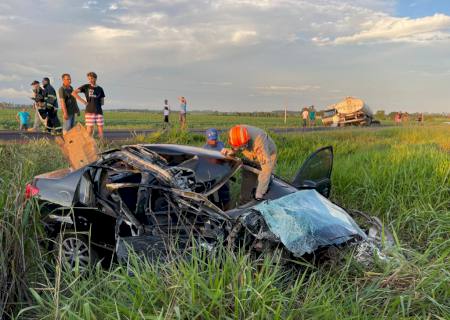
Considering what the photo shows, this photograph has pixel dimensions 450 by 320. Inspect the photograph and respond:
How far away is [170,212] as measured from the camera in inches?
143

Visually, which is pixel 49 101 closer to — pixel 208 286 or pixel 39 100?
pixel 39 100

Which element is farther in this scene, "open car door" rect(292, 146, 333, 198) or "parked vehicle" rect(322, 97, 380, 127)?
Result: "parked vehicle" rect(322, 97, 380, 127)

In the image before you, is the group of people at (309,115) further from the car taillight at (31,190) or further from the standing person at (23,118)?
the car taillight at (31,190)

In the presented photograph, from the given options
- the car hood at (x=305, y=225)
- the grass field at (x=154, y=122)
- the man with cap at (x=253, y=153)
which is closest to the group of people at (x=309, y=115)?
the grass field at (x=154, y=122)

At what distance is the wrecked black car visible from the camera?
3.20 meters

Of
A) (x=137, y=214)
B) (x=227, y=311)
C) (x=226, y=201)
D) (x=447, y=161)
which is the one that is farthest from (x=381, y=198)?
(x=227, y=311)

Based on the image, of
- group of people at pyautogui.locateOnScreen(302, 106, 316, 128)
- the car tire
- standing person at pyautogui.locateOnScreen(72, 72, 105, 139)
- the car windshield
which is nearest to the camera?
the car tire

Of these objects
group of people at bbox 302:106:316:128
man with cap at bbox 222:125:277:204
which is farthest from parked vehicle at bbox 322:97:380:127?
man with cap at bbox 222:125:277:204

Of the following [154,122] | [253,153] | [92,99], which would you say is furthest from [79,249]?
[154,122]

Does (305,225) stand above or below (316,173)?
below

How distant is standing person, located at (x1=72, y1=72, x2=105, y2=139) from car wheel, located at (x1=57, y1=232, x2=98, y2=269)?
606 cm

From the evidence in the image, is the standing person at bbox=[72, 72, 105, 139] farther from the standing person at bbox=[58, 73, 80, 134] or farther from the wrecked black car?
the wrecked black car

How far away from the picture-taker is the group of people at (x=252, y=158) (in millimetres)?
4484

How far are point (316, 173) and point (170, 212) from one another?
2.06 meters
